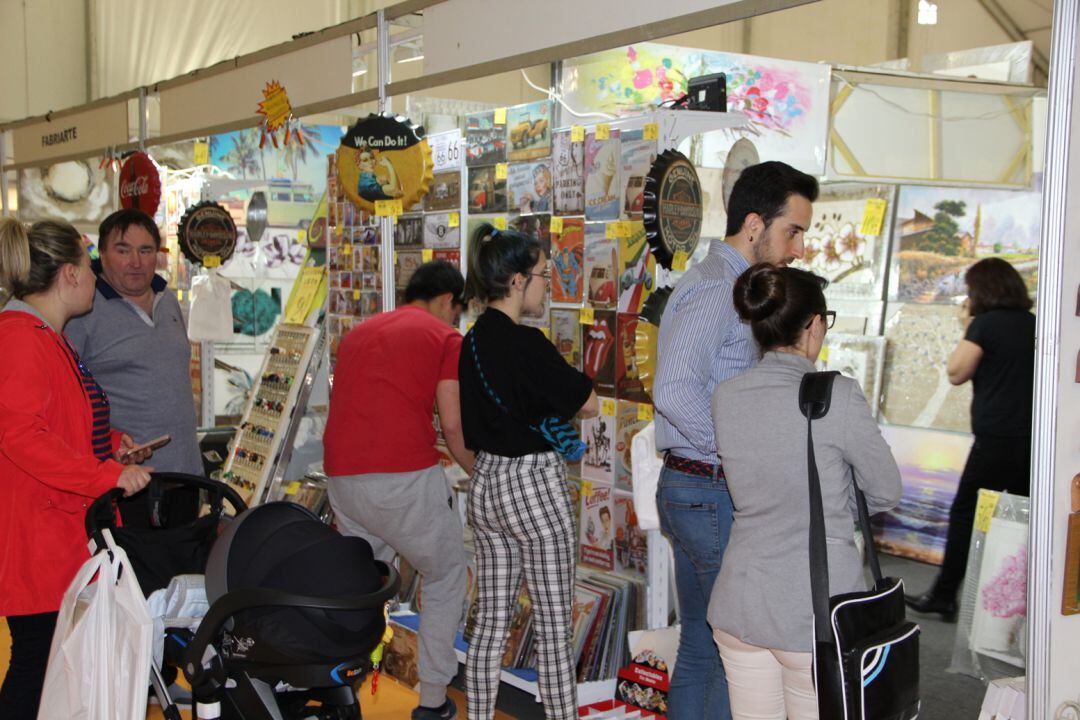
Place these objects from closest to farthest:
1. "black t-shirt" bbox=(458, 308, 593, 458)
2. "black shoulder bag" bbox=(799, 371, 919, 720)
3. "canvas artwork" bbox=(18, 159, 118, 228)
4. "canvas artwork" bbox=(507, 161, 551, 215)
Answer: "black shoulder bag" bbox=(799, 371, 919, 720) < "black t-shirt" bbox=(458, 308, 593, 458) < "canvas artwork" bbox=(507, 161, 551, 215) < "canvas artwork" bbox=(18, 159, 118, 228)

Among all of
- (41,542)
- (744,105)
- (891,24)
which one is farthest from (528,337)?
(891,24)

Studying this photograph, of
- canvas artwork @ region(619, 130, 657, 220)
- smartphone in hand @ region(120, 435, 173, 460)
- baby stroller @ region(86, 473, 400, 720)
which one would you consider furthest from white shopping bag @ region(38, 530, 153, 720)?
canvas artwork @ region(619, 130, 657, 220)

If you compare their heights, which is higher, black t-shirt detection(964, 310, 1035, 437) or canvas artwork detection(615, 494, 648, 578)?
black t-shirt detection(964, 310, 1035, 437)

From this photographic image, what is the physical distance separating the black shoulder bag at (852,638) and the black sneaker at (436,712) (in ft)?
6.47

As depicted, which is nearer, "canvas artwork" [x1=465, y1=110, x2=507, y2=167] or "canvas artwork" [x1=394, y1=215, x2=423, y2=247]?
"canvas artwork" [x1=465, y1=110, x2=507, y2=167]

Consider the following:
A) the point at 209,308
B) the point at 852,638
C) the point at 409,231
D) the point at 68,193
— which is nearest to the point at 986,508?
the point at 852,638

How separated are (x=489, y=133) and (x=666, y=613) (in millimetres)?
2095

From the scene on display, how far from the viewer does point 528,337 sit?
9.89 ft

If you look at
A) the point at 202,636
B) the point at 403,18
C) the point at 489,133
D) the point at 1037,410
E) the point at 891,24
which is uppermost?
the point at 891,24

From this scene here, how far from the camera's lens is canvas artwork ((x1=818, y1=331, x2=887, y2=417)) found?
5301 mm

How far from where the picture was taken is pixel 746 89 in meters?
5.08

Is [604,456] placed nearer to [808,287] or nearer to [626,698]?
[626,698]

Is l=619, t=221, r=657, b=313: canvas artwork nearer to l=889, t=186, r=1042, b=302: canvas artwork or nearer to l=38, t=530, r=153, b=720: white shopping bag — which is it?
l=38, t=530, r=153, b=720: white shopping bag

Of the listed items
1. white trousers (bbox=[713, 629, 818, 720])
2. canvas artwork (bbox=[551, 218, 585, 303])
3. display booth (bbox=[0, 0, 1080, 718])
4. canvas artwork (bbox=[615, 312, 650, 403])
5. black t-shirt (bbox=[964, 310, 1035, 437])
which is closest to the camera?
white trousers (bbox=[713, 629, 818, 720])
